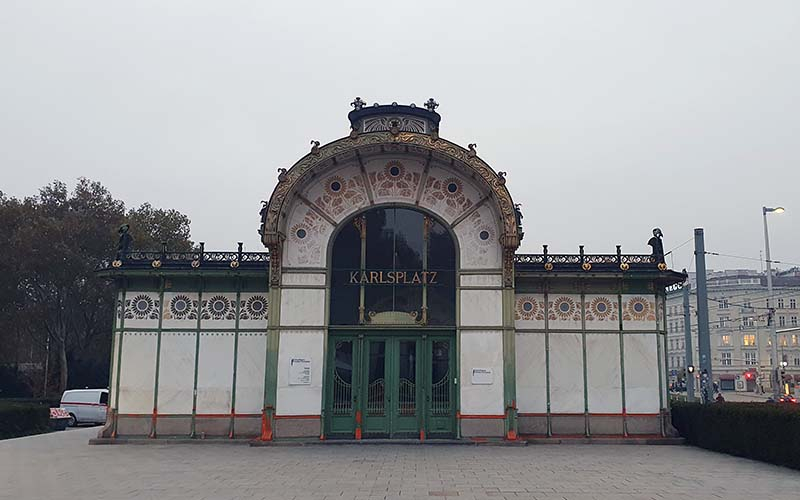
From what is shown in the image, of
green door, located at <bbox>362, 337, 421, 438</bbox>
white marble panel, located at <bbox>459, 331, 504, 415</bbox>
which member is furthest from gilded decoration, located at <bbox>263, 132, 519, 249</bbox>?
green door, located at <bbox>362, 337, 421, 438</bbox>

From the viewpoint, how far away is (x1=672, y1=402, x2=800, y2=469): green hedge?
14609 mm

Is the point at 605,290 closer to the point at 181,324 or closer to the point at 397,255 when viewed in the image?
the point at 397,255

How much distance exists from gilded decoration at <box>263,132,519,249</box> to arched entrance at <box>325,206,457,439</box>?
70.7 inches

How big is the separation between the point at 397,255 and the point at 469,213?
2433 mm

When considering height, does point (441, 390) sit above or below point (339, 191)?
below

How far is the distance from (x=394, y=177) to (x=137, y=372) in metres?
9.38

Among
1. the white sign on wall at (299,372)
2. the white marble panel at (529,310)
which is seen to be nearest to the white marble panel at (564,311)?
the white marble panel at (529,310)

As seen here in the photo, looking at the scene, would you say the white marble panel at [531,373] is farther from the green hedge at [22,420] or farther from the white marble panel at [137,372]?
the green hedge at [22,420]

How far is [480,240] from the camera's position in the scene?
19688 mm

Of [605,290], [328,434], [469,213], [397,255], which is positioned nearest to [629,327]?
[605,290]

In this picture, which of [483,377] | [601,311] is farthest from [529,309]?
[483,377]

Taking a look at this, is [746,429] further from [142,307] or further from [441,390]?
[142,307]

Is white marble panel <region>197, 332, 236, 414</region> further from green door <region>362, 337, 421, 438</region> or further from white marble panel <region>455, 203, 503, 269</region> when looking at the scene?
white marble panel <region>455, 203, 503, 269</region>

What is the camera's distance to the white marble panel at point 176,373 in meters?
19.7
